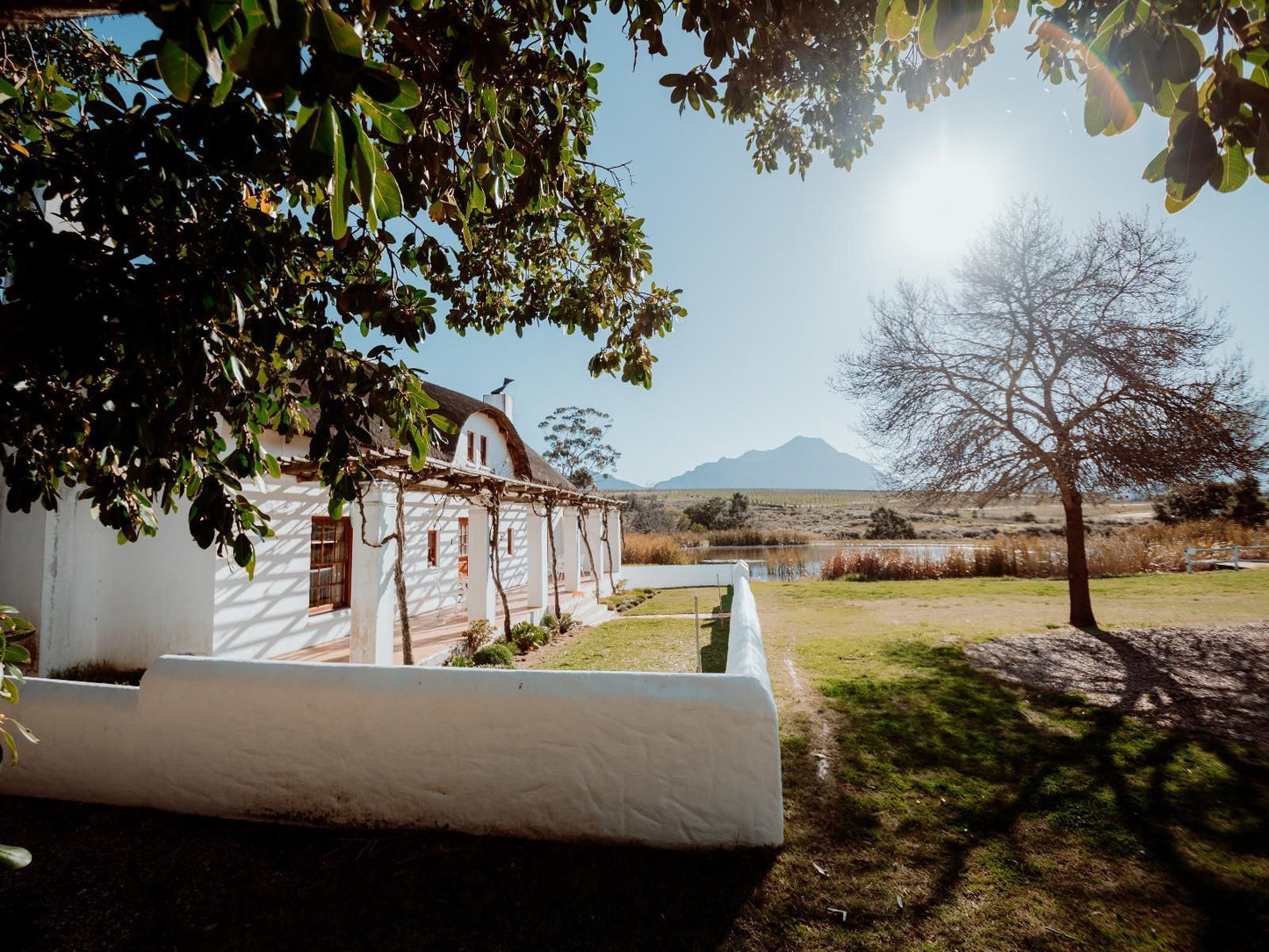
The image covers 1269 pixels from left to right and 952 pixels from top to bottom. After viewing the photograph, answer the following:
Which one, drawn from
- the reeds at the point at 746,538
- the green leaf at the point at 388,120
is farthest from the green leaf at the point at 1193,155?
the reeds at the point at 746,538

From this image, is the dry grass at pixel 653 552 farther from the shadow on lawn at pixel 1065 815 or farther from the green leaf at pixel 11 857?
the green leaf at pixel 11 857

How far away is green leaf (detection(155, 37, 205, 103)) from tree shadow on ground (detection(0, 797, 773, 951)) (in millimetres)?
3241

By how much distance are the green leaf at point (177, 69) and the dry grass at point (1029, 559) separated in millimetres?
19208

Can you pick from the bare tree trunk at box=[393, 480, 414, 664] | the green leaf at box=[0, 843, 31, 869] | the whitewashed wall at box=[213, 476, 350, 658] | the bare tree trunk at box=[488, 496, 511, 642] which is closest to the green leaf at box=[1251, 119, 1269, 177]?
the green leaf at box=[0, 843, 31, 869]

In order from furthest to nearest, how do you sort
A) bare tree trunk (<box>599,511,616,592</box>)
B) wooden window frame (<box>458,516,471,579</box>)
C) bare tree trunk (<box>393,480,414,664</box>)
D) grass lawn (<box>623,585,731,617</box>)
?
1. bare tree trunk (<box>599,511,616,592</box>)
2. wooden window frame (<box>458,516,471,579</box>)
3. grass lawn (<box>623,585,731,617</box>)
4. bare tree trunk (<box>393,480,414,664</box>)

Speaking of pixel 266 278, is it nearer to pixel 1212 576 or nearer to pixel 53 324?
pixel 53 324

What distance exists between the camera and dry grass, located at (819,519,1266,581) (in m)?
16.6

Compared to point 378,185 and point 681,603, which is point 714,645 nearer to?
point 681,603

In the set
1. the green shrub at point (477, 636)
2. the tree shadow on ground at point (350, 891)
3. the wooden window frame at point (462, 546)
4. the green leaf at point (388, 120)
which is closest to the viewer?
the green leaf at point (388, 120)

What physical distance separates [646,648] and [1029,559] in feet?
47.2

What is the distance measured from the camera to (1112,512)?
47.1 meters

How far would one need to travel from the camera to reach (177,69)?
0.93 metres

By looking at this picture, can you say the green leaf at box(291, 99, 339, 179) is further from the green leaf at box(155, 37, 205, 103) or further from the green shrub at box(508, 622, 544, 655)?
the green shrub at box(508, 622, 544, 655)

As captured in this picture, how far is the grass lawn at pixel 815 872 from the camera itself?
2607 millimetres
